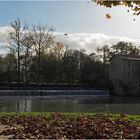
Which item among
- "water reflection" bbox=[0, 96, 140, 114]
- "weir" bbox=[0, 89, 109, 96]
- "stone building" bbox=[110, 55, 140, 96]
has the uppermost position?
"stone building" bbox=[110, 55, 140, 96]

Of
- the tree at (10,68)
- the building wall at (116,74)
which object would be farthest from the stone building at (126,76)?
the tree at (10,68)

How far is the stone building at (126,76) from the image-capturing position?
5803 cm

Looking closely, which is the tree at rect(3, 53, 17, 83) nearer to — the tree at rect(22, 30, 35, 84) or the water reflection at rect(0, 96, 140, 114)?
the tree at rect(22, 30, 35, 84)

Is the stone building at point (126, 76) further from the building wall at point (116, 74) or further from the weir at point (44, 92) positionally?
the weir at point (44, 92)

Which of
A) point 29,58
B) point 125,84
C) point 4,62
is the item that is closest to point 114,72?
point 125,84

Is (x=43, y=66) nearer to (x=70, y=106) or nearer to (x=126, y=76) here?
(x=126, y=76)

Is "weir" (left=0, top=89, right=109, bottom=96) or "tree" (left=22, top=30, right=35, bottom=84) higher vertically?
"tree" (left=22, top=30, right=35, bottom=84)

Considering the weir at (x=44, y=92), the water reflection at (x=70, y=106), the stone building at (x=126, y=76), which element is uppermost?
the stone building at (x=126, y=76)

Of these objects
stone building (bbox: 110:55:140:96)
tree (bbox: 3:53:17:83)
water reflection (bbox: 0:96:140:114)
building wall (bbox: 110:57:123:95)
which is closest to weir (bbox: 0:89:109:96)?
water reflection (bbox: 0:96:140:114)

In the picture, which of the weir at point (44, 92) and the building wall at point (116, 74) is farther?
the building wall at point (116, 74)

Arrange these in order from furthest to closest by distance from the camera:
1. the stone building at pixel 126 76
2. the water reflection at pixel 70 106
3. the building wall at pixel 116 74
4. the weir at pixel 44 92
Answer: the building wall at pixel 116 74 → the stone building at pixel 126 76 → the weir at pixel 44 92 → the water reflection at pixel 70 106

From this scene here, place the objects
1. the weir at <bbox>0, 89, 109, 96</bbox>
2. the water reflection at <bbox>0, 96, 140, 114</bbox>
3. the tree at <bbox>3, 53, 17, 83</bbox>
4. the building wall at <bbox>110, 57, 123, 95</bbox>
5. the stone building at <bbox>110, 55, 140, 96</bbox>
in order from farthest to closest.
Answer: the tree at <bbox>3, 53, 17, 83</bbox> < the building wall at <bbox>110, 57, 123, 95</bbox> < the stone building at <bbox>110, 55, 140, 96</bbox> < the weir at <bbox>0, 89, 109, 96</bbox> < the water reflection at <bbox>0, 96, 140, 114</bbox>

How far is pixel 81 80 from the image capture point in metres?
64.8

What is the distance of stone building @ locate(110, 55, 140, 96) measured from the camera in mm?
58031
